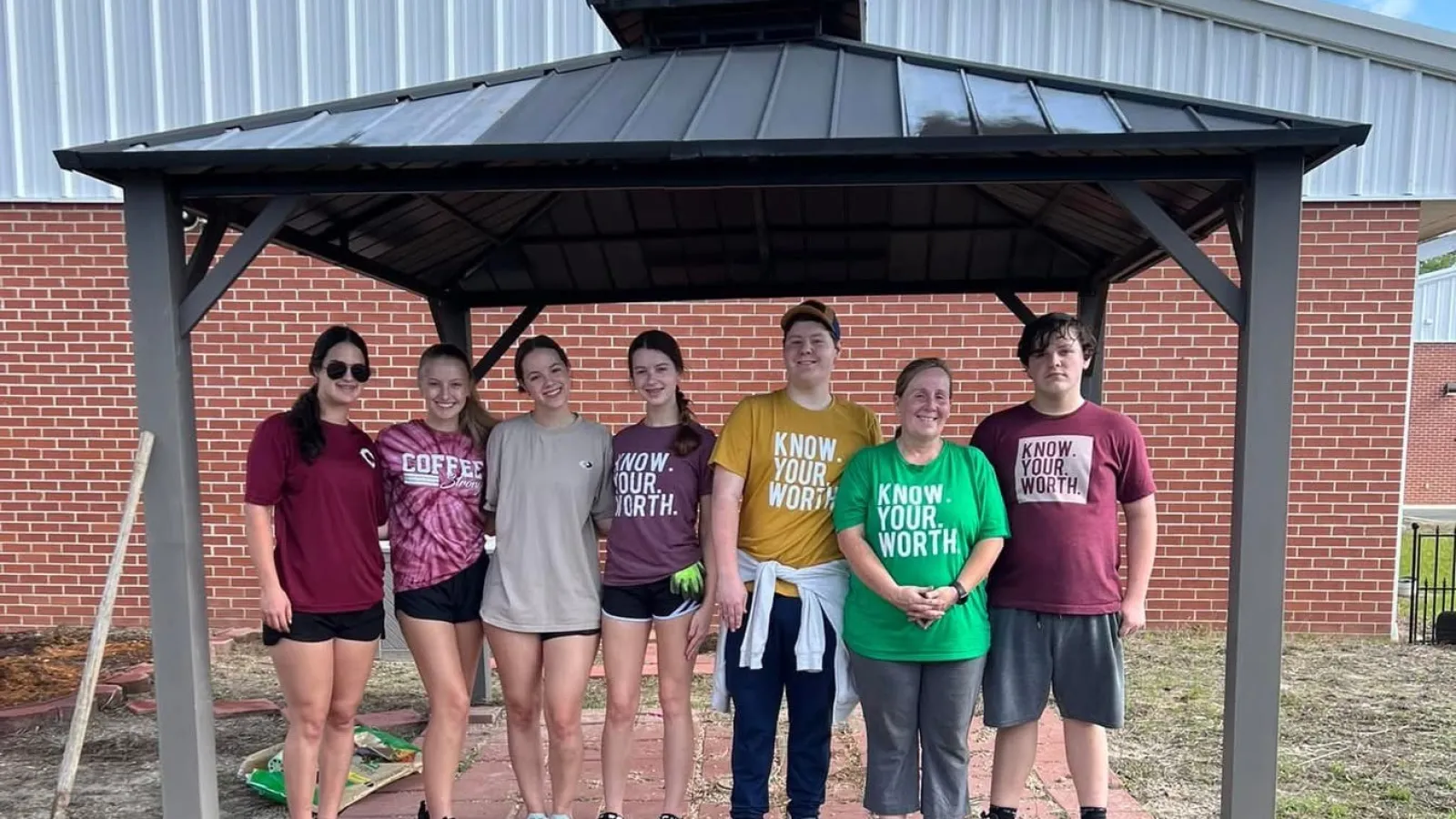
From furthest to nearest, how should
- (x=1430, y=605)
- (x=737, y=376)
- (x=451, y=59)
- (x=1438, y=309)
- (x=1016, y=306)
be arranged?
(x=1438, y=309)
(x=1430, y=605)
(x=737, y=376)
(x=451, y=59)
(x=1016, y=306)

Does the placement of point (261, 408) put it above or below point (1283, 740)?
above

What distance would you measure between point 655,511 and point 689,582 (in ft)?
0.86

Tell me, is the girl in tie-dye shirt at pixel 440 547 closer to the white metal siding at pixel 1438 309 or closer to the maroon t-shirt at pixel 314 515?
the maroon t-shirt at pixel 314 515

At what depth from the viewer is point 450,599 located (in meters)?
2.96

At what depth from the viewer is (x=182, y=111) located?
6.09 m

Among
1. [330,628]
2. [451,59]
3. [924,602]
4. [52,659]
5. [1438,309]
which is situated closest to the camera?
[924,602]

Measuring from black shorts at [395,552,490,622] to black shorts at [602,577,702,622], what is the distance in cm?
48

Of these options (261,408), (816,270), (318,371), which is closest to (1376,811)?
(816,270)

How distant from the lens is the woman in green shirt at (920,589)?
8.66 ft

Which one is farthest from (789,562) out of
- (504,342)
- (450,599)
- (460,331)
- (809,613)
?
(460,331)

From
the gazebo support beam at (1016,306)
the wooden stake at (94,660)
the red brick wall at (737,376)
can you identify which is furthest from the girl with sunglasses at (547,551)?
the red brick wall at (737,376)

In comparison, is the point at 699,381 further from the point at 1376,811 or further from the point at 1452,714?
the point at 1452,714

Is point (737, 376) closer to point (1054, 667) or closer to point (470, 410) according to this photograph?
point (470, 410)

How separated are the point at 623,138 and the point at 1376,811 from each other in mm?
4047
